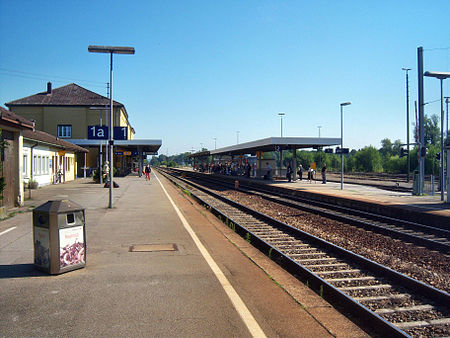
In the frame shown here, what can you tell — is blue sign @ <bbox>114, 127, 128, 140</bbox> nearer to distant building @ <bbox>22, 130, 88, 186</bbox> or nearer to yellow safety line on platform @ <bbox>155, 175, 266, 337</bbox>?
distant building @ <bbox>22, 130, 88, 186</bbox>

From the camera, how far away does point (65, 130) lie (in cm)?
5750

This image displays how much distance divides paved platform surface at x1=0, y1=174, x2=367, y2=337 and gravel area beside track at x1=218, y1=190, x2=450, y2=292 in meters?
2.17

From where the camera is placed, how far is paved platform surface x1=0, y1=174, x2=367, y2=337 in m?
3.95

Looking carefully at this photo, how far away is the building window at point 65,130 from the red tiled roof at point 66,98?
3.18 meters

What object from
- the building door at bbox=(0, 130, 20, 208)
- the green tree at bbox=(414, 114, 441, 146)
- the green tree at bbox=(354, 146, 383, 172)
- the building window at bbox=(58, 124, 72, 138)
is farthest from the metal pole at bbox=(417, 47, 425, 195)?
the green tree at bbox=(414, 114, 441, 146)

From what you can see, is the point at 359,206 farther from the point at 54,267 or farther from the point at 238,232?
the point at 54,267

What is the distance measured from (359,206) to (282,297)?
1350 cm

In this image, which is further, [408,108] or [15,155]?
[408,108]

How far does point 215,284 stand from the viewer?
214 inches

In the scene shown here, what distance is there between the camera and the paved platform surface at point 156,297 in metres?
3.95

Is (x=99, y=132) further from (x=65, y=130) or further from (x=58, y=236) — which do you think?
(x=65, y=130)

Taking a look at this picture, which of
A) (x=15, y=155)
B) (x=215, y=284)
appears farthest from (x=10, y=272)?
(x=15, y=155)

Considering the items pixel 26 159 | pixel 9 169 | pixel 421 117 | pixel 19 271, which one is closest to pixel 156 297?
pixel 19 271

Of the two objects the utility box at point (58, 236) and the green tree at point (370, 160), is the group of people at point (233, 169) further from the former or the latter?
the utility box at point (58, 236)
